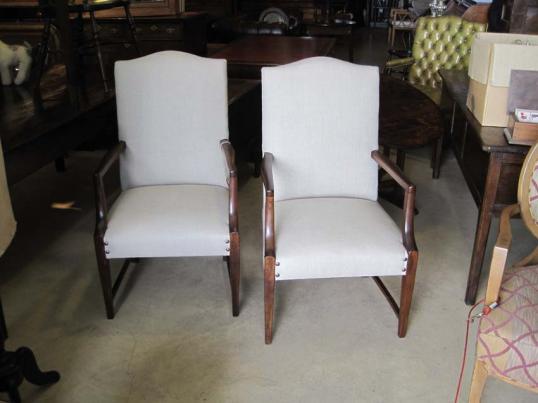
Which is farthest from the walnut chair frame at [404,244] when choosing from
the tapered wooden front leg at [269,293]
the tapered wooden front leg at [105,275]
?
the tapered wooden front leg at [105,275]

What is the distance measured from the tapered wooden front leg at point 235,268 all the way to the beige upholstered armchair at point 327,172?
18cm

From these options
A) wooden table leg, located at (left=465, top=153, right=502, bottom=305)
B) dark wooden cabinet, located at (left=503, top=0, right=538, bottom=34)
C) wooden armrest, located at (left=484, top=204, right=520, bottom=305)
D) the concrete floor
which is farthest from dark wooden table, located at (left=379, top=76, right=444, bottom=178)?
dark wooden cabinet, located at (left=503, top=0, right=538, bottom=34)

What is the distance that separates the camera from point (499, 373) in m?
1.60

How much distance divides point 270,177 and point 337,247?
0.37 metres

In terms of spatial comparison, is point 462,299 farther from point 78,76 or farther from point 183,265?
point 78,76

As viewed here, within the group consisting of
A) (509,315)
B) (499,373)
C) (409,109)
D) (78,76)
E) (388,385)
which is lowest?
(388,385)

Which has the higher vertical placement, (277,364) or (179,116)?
(179,116)

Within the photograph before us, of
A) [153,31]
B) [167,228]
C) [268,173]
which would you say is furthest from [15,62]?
[153,31]

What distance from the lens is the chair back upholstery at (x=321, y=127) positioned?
7.33 ft

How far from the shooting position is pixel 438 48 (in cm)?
450

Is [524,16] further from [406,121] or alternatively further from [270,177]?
[270,177]

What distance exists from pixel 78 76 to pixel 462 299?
2.42 metres

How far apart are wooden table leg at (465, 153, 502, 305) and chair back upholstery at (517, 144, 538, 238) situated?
259mm

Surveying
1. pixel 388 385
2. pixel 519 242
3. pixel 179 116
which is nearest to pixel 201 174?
pixel 179 116
